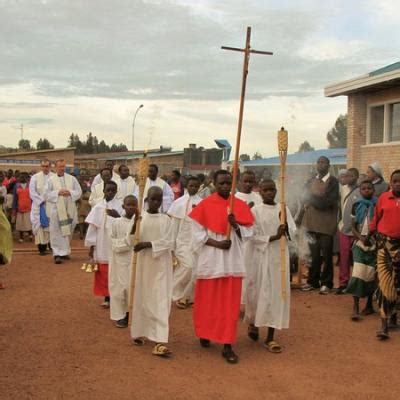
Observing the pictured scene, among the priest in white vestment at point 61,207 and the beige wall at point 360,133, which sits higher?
the beige wall at point 360,133

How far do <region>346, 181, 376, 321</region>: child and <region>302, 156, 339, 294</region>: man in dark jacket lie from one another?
141 cm

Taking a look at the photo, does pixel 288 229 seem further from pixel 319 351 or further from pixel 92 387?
pixel 92 387

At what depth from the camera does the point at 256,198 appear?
781 cm

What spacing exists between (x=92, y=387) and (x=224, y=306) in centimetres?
150

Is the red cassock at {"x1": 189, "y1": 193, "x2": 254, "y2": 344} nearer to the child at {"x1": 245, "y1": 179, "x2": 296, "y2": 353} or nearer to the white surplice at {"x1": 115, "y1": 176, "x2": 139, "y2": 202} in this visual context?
the child at {"x1": 245, "y1": 179, "x2": 296, "y2": 353}

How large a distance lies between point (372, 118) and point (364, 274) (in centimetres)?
1003

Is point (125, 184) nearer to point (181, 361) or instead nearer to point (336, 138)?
point (181, 361)

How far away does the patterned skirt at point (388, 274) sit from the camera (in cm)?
646

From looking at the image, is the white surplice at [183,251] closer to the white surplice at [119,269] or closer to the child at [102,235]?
the child at [102,235]

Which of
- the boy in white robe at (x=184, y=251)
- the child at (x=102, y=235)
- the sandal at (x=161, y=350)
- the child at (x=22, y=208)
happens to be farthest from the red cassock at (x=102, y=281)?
the child at (x=22, y=208)

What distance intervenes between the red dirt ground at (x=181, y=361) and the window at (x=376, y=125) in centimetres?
956

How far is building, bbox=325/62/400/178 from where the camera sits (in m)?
15.2

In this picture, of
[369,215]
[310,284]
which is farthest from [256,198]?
[310,284]


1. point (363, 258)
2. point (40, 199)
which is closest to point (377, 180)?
point (363, 258)
